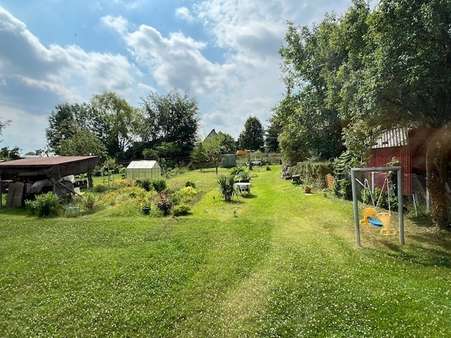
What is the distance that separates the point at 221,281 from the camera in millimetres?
7129

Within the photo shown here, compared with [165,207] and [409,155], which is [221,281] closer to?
[165,207]

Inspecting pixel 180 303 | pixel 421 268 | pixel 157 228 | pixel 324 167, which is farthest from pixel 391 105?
pixel 324 167

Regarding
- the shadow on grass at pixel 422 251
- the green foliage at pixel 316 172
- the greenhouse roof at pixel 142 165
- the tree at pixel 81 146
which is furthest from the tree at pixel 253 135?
the shadow on grass at pixel 422 251

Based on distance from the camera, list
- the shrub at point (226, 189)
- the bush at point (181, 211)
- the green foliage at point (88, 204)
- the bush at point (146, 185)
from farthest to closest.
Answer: the bush at point (146, 185), the shrub at point (226, 189), the green foliage at point (88, 204), the bush at point (181, 211)

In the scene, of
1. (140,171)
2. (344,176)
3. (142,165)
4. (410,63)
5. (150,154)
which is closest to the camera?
(410,63)

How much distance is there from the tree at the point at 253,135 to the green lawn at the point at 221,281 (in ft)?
190

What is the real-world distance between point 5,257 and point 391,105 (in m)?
11.3

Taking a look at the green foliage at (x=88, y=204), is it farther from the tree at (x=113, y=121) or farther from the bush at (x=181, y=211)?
the tree at (x=113, y=121)

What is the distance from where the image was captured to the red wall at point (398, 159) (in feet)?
45.1

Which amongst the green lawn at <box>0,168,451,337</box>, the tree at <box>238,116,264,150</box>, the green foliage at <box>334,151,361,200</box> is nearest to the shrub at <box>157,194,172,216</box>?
the green lawn at <box>0,168,451,337</box>

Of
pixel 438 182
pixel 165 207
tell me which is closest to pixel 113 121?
pixel 165 207

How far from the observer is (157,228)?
11.6 metres

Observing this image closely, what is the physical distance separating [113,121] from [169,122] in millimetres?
9756

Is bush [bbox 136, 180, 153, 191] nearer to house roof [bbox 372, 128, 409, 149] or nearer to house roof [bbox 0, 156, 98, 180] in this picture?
house roof [bbox 0, 156, 98, 180]
